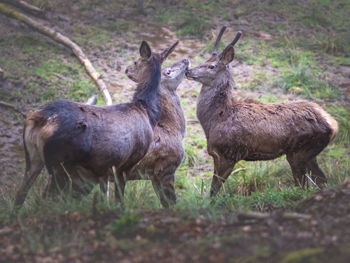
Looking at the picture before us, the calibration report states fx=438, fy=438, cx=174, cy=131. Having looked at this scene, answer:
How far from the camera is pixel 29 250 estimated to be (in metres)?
3.36

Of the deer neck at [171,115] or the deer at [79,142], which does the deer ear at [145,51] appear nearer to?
the deer neck at [171,115]

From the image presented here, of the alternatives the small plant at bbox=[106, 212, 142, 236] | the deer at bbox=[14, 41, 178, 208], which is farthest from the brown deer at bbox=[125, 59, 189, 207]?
the small plant at bbox=[106, 212, 142, 236]

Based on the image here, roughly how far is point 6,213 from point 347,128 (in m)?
6.87

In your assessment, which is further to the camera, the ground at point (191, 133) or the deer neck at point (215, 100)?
the deer neck at point (215, 100)

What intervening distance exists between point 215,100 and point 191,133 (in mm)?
2486

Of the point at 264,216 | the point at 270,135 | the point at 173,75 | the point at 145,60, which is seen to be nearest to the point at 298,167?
the point at 270,135

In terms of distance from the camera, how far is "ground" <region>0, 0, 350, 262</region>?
10.4 feet

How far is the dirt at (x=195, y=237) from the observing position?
286 centimetres

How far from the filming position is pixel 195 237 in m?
3.36

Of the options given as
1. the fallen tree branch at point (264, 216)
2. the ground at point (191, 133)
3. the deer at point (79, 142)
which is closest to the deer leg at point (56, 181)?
the deer at point (79, 142)

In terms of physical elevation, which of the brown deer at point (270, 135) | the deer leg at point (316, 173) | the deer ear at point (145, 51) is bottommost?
the deer leg at point (316, 173)

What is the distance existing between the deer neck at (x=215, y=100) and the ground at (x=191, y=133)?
1.15 meters

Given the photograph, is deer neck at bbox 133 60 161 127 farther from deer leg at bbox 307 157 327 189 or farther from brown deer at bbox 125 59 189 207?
deer leg at bbox 307 157 327 189

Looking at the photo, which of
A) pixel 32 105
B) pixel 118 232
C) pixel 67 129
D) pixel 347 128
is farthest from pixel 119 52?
pixel 118 232
